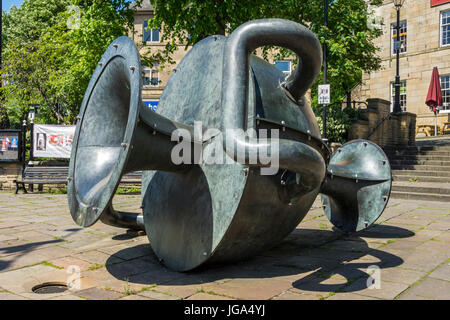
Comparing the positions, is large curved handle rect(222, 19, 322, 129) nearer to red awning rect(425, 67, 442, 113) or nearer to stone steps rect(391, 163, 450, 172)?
stone steps rect(391, 163, 450, 172)

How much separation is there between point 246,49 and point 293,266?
212cm

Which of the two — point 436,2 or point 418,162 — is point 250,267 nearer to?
point 418,162

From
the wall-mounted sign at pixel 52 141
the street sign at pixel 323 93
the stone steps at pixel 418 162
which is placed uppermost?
the street sign at pixel 323 93

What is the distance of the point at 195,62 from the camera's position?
4262 mm

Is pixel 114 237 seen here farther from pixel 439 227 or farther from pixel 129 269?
pixel 439 227

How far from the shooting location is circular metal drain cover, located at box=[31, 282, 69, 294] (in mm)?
3392

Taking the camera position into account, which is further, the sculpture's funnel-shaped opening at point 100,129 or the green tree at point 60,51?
the green tree at point 60,51

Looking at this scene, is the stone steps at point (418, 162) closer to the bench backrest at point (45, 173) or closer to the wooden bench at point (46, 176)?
the wooden bench at point (46, 176)

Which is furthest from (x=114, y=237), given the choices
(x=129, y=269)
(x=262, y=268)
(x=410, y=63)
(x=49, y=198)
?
(x=410, y=63)

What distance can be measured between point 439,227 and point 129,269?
14.9ft

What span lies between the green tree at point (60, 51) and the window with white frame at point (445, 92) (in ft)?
61.2

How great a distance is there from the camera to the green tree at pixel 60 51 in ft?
48.4

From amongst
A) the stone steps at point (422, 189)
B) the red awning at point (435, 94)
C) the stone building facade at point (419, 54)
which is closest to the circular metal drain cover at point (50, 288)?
the stone steps at point (422, 189)

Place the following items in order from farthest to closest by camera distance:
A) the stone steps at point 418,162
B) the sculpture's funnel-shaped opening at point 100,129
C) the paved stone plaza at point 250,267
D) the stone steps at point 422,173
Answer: the stone steps at point 418,162 < the stone steps at point 422,173 < the sculpture's funnel-shaped opening at point 100,129 < the paved stone plaza at point 250,267
